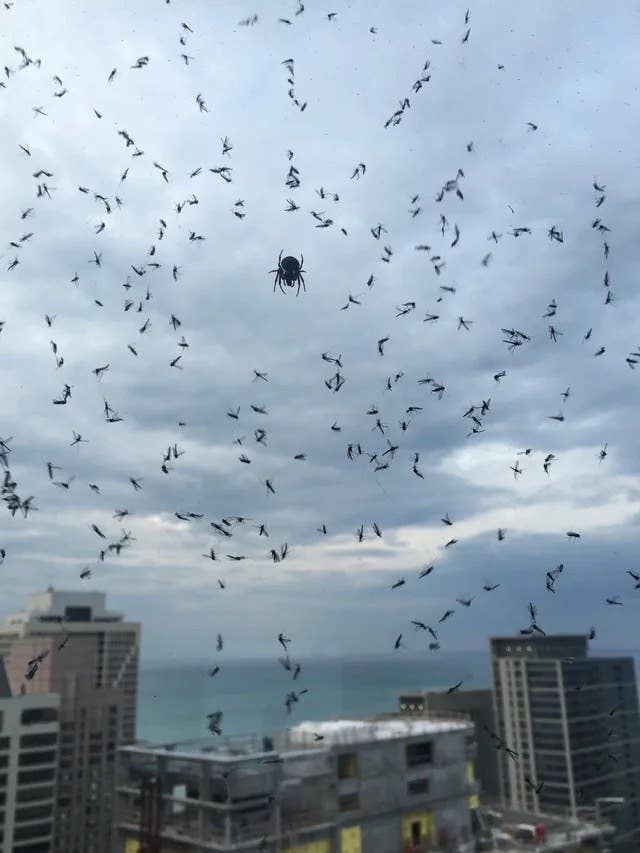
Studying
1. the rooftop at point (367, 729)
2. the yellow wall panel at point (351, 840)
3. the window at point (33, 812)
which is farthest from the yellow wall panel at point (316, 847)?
the window at point (33, 812)

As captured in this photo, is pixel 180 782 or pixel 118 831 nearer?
pixel 180 782

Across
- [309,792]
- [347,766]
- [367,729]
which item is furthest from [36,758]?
[347,766]

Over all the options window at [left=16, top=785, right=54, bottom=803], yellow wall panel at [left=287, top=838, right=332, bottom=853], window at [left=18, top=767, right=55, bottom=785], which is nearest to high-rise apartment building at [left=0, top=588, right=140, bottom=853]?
window at [left=18, top=767, right=55, bottom=785]

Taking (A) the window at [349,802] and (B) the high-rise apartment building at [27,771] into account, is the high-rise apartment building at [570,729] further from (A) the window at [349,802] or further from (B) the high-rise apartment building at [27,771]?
(A) the window at [349,802]

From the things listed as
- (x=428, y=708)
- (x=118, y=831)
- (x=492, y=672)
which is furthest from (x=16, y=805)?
(x=492, y=672)

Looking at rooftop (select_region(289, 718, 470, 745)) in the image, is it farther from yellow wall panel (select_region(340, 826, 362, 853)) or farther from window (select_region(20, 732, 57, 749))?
window (select_region(20, 732, 57, 749))

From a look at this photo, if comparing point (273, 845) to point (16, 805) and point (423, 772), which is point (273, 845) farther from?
point (16, 805)
